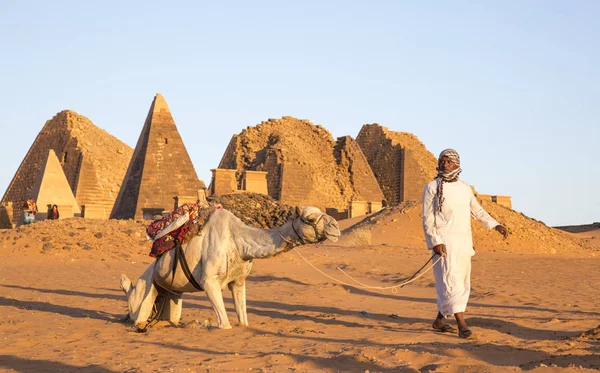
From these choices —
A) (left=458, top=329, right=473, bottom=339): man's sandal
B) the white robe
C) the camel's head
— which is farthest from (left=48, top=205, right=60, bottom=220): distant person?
(left=458, top=329, right=473, bottom=339): man's sandal

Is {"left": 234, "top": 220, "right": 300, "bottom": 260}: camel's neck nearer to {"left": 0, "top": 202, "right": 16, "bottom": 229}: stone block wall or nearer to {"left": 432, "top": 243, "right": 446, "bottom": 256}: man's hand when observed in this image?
{"left": 432, "top": 243, "right": 446, "bottom": 256}: man's hand

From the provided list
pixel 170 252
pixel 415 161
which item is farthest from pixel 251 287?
pixel 415 161

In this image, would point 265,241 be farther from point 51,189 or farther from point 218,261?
point 51,189

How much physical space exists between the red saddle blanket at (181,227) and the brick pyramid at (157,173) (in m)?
19.9

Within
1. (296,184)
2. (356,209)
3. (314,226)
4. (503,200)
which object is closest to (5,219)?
(296,184)

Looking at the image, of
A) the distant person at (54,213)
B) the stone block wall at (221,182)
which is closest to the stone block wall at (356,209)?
the stone block wall at (221,182)

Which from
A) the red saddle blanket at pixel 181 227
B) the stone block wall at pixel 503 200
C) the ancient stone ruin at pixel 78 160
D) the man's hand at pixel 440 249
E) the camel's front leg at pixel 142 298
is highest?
the ancient stone ruin at pixel 78 160

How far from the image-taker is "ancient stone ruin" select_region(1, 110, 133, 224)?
4981cm

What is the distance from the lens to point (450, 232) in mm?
7922

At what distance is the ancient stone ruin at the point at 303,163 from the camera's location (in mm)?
46844

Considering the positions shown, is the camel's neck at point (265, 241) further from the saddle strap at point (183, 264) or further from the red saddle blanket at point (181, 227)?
the saddle strap at point (183, 264)

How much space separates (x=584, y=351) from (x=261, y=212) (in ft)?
64.5

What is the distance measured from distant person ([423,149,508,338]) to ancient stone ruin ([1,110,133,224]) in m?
41.6

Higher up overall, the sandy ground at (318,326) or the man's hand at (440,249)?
the man's hand at (440,249)
